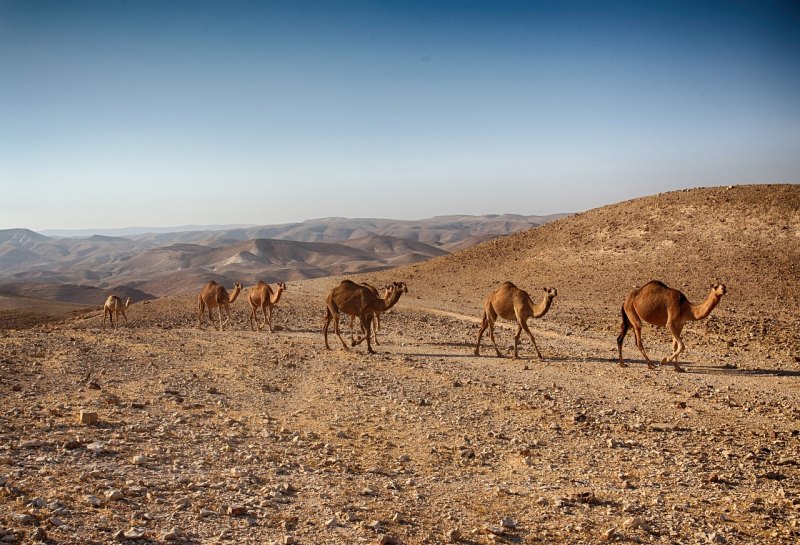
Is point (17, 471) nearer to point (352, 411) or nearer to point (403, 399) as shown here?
point (352, 411)

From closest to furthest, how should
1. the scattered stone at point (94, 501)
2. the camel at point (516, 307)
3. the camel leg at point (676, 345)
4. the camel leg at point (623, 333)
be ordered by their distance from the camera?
1. the scattered stone at point (94, 501)
2. the camel leg at point (676, 345)
3. the camel leg at point (623, 333)
4. the camel at point (516, 307)

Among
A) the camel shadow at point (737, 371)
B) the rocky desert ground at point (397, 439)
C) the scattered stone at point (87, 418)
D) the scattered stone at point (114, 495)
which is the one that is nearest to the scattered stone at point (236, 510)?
the rocky desert ground at point (397, 439)

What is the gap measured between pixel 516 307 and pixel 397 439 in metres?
8.64

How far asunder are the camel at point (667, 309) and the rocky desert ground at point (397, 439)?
0.96 meters

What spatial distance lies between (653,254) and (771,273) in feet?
22.3

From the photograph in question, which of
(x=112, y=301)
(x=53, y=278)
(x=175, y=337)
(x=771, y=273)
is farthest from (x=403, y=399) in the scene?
(x=53, y=278)

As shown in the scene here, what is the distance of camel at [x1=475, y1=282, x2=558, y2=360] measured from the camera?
16.9 m

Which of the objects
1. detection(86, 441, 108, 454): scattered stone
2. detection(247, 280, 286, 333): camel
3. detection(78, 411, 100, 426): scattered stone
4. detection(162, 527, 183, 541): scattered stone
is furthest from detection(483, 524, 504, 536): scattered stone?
detection(247, 280, 286, 333): camel

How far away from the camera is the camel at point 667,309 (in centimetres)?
1527

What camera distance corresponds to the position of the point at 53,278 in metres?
154

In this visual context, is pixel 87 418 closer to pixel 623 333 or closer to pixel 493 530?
pixel 493 530

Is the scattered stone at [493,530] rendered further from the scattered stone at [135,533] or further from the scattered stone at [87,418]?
the scattered stone at [87,418]

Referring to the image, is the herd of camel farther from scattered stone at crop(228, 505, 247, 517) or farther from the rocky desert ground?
scattered stone at crop(228, 505, 247, 517)

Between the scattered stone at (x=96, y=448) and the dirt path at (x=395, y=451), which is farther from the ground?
the scattered stone at (x=96, y=448)
